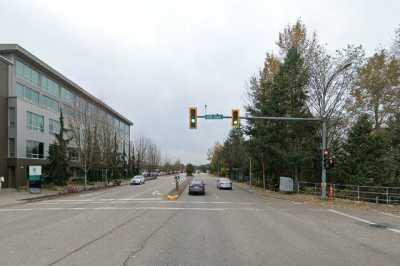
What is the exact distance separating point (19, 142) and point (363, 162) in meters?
42.3

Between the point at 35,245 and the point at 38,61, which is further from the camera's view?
the point at 38,61

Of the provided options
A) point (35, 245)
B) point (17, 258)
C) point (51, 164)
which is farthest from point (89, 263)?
point (51, 164)

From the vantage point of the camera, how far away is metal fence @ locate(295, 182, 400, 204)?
2658 cm

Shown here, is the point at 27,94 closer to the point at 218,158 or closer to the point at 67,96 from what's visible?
the point at 67,96

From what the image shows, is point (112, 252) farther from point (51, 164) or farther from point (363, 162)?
point (51, 164)

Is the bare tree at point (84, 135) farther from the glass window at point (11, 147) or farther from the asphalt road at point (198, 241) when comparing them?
the asphalt road at point (198, 241)

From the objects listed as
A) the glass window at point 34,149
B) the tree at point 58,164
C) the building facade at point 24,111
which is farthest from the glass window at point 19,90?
the tree at point 58,164

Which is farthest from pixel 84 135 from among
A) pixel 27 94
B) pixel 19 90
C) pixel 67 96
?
→ pixel 67 96

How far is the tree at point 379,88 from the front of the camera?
3862cm

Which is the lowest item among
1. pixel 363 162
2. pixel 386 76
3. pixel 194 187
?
pixel 194 187

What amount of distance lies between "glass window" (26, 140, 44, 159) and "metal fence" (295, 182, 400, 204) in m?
37.8

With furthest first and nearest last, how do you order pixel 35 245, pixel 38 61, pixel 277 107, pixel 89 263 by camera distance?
pixel 38 61
pixel 277 107
pixel 35 245
pixel 89 263

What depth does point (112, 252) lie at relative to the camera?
9.22 meters

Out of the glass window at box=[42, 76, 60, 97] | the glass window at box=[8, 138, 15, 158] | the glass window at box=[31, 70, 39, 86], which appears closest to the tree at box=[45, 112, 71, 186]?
the glass window at box=[8, 138, 15, 158]
